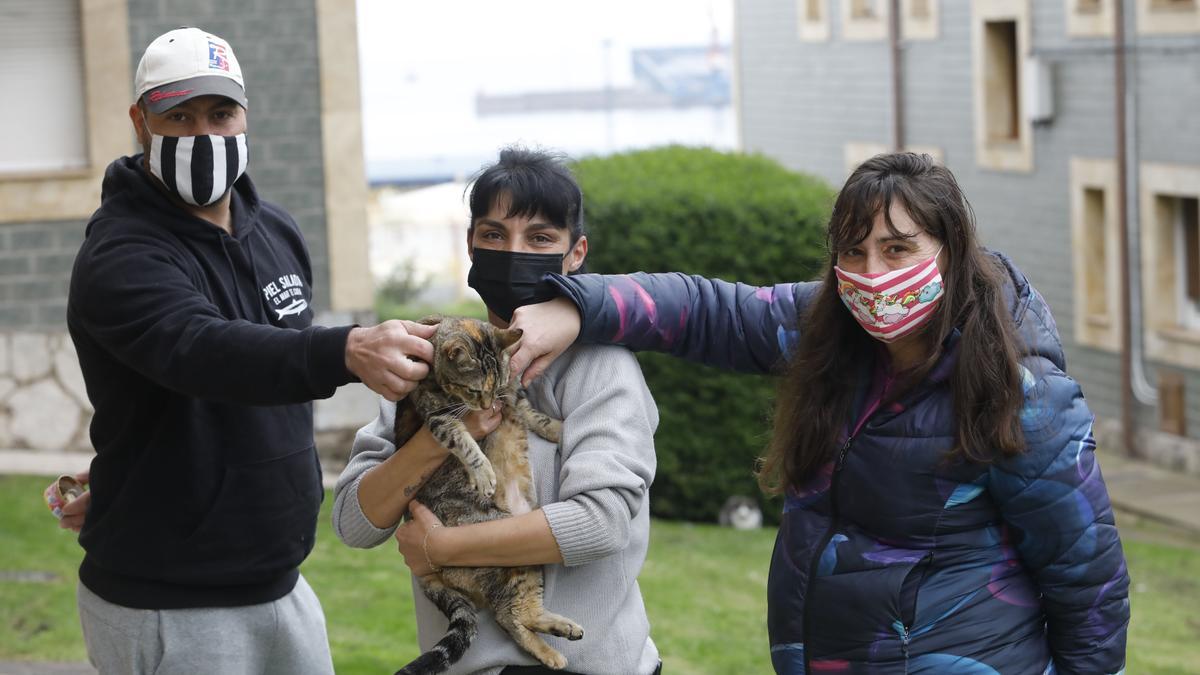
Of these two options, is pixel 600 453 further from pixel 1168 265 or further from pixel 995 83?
pixel 995 83

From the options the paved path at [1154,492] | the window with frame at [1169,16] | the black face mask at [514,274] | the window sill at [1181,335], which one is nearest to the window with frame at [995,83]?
the window with frame at [1169,16]

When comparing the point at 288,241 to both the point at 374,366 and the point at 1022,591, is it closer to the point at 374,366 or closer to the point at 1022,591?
the point at 374,366

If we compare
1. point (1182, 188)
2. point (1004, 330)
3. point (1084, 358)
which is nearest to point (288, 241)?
point (1004, 330)

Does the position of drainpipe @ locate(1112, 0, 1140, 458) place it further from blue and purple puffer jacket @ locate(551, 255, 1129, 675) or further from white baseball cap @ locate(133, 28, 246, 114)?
white baseball cap @ locate(133, 28, 246, 114)

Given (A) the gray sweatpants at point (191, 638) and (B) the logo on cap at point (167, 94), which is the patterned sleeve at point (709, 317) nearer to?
(B) the logo on cap at point (167, 94)

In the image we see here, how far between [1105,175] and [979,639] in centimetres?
1557

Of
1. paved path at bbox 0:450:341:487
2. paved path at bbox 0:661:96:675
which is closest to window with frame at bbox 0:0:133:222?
paved path at bbox 0:450:341:487

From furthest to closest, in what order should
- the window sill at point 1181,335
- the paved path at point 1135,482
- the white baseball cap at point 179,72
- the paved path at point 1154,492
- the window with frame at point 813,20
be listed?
the window with frame at point 813,20 → the window sill at point 1181,335 → the paved path at point 1154,492 → the paved path at point 1135,482 → the white baseball cap at point 179,72

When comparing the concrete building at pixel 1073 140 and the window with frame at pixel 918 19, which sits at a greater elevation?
the window with frame at pixel 918 19

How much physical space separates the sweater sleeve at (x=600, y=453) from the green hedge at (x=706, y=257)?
A: 299 inches

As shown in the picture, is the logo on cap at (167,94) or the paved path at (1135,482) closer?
the logo on cap at (167,94)

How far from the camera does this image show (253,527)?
3.54 m

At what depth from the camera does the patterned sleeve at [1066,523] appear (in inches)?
113

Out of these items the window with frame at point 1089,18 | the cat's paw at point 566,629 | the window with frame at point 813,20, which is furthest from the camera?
the window with frame at point 813,20
